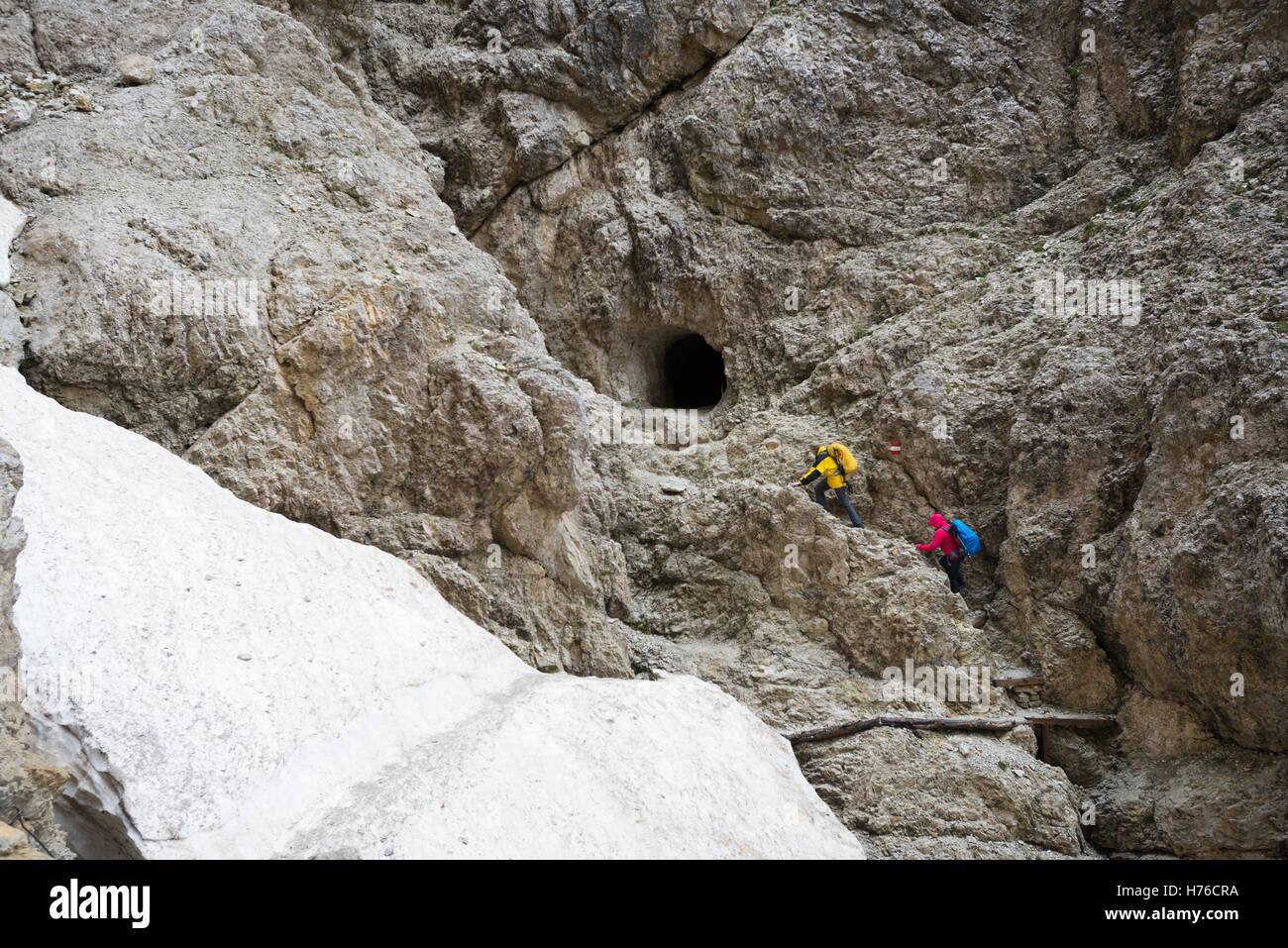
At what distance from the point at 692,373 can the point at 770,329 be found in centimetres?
366

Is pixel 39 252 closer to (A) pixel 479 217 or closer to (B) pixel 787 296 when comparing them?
(A) pixel 479 217

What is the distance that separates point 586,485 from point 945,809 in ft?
19.2

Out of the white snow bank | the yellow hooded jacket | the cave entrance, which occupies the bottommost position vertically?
the white snow bank

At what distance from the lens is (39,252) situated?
9.86 meters

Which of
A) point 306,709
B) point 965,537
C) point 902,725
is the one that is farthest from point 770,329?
point 306,709

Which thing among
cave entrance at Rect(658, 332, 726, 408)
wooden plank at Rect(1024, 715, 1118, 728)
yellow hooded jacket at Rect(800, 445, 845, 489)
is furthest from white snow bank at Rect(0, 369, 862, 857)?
cave entrance at Rect(658, 332, 726, 408)

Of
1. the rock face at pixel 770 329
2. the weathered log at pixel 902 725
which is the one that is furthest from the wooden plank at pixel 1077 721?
the weathered log at pixel 902 725

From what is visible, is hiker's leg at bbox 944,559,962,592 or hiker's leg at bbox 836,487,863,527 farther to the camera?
hiker's leg at bbox 836,487,863,527

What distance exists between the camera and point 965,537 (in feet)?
40.3

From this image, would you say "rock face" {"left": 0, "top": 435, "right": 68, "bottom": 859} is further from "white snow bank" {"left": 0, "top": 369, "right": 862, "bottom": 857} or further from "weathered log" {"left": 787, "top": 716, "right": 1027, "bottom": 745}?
"weathered log" {"left": 787, "top": 716, "right": 1027, "bottom": 745}

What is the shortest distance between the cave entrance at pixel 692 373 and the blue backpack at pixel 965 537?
7502mm

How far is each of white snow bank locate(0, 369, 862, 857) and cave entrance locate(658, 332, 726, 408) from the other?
1018cm

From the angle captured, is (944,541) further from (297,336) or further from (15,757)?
(15,757)

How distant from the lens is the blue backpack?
483 inches
